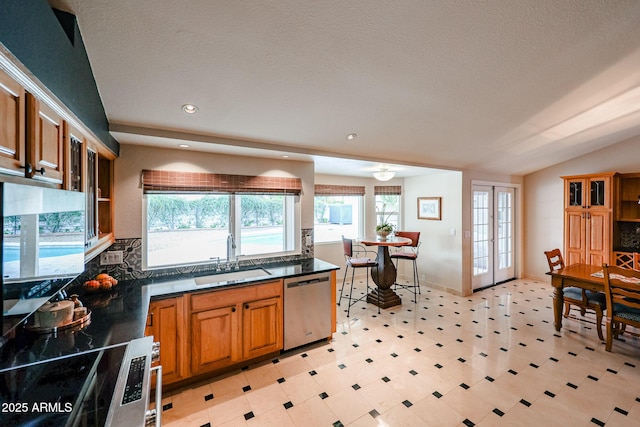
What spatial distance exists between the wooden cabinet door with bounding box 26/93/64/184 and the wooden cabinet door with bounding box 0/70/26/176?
0.14ft

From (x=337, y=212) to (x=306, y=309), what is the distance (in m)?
2.88

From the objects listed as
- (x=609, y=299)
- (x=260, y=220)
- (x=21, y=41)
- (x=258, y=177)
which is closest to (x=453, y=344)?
(x=609, y=299)

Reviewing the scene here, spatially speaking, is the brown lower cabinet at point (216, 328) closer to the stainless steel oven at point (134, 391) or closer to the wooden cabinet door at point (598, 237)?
the stainless steel oven at point (134, 391)

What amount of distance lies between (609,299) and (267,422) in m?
3.71

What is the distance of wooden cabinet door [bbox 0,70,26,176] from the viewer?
2.94ft

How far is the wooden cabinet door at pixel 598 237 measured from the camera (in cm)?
442

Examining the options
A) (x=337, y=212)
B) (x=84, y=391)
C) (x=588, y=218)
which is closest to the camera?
(x=84, y=391)

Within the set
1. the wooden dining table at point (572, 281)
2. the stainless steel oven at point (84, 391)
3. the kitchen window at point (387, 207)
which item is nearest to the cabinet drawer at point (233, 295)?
the stainless steel oven at point (84, 391)

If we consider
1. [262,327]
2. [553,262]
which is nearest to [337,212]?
[262,327]

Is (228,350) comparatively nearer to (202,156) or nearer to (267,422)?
(267,422)

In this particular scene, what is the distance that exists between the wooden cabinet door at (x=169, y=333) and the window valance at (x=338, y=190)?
3.34m

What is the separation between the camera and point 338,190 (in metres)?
5.44

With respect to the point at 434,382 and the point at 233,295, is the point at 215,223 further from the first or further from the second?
the point at 434,382

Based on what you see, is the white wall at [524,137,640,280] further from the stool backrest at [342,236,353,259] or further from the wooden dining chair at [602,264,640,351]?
the stool backrest at [342,236,353,259]
